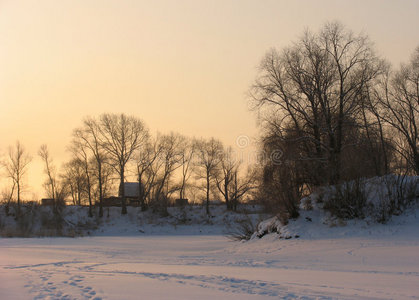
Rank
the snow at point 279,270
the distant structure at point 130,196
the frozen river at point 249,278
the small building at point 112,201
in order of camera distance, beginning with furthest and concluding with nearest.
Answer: the distant structure at point 130,196 < the small building at point 112,201 < the snow at point 279,270 < the frozen river at point 249,278

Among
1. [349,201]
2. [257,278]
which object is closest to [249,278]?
[257,278]

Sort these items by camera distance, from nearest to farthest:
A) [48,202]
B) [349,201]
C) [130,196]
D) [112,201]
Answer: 1. [349,201]
2. [48,202]
3. [112,201]
4. [130,196]

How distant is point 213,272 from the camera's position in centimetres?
1406

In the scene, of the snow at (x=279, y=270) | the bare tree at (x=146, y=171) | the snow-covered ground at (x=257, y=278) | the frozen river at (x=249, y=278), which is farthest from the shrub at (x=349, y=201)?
the bare tree at (x=146, y=171)

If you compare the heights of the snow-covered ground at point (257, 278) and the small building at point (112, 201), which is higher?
the small building at point (112, 201)

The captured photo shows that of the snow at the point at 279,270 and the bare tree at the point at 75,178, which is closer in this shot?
the snow at the point at 279,270

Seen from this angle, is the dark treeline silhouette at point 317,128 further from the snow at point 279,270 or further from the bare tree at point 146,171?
the bare tree at point 146,171

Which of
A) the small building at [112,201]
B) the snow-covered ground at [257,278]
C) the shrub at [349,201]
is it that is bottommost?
the snow-covered ground at [257,278]

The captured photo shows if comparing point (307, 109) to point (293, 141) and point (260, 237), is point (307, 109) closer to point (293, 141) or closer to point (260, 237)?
point (293, 141)

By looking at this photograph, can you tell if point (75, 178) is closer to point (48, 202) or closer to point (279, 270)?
point (48, 202)

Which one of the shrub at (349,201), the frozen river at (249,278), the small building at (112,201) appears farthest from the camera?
the small building at (112,201)

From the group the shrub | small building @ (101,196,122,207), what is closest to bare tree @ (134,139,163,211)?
small building @ (101,196,122,207)

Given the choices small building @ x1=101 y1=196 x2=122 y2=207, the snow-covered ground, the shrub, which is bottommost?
the snow-covered ground

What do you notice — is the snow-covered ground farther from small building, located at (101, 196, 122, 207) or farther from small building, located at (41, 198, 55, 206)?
small building, located at (101, 196, 122, 207)
